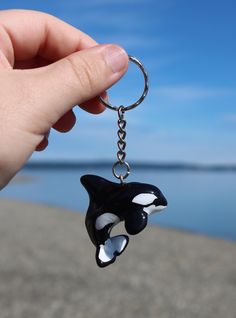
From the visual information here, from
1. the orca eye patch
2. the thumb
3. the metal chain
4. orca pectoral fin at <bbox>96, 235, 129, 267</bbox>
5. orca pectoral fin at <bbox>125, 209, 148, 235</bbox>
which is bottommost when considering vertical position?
orca pectoral fin at <bbox>96, 235, 129, 267</bbox>

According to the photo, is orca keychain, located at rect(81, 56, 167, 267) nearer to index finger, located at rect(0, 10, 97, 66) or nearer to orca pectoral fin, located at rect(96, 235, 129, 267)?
orca pectoral fin, located at rect(96, 235, 129, 267)

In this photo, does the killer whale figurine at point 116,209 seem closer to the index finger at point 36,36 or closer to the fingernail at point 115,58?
the fingernail at point 115,58

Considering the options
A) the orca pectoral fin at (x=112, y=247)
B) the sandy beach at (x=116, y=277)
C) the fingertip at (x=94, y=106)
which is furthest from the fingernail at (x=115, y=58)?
the sandy beach at (x=116, y=277)

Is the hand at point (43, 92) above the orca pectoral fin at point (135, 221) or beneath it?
above

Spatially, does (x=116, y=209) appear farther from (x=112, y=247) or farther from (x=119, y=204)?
(x=112, y=247)

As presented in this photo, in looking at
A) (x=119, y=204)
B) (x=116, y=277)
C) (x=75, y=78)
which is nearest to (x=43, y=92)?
(x=75, y=78)

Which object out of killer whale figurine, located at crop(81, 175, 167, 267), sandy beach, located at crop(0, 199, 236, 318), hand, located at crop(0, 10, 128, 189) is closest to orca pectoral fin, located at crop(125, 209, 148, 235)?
killer whale figurine, located at crop(81, 175, 167, 267)

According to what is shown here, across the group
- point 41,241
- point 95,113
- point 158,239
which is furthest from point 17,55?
point 158,239
